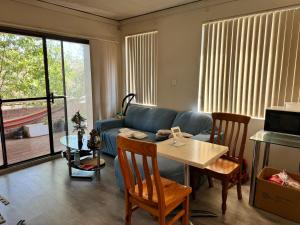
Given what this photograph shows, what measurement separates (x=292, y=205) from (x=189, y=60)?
240cm

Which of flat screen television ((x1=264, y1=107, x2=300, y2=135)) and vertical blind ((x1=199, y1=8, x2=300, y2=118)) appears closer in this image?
flat screen television ((x1=264, y1=107, x2=300, y2=135))

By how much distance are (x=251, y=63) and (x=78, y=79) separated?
304 cm

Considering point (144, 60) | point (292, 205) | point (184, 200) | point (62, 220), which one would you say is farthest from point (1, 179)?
point (292, 205)

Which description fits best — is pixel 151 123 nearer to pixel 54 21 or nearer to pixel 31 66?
pixel 31 66

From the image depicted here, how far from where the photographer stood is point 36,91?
3398 millimetres

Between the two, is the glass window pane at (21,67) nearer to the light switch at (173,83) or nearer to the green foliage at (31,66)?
the green foliage at (31,66)

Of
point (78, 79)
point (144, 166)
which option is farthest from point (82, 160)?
point (144, 166)

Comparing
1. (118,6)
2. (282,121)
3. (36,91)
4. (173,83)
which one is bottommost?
(282,121)

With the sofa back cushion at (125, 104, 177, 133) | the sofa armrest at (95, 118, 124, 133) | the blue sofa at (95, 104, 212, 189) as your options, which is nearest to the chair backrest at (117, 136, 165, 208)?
the blue sofa at (95, 104, 212, 189)

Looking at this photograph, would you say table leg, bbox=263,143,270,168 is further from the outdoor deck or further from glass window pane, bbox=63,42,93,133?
the outdoor deck

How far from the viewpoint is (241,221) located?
206 centimetres

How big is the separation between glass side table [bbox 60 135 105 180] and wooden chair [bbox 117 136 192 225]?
1.20m

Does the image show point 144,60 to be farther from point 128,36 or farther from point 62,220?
point 62,220

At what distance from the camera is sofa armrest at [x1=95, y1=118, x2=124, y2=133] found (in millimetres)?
3744
